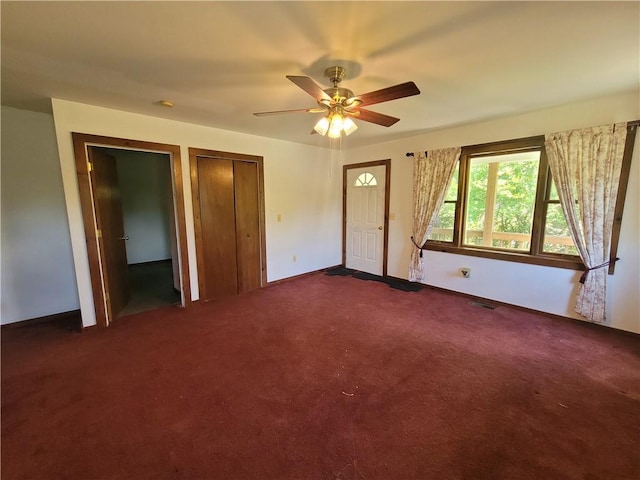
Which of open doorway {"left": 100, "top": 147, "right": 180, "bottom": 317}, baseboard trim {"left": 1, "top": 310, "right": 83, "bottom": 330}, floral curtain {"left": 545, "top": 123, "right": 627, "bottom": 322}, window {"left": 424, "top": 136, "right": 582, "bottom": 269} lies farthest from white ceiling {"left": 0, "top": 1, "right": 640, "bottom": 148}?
open doorway {"left": 100, "top": 147, "right": 180, "bottom": 317}

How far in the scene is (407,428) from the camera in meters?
1.72

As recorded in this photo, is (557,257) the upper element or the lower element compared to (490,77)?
lower

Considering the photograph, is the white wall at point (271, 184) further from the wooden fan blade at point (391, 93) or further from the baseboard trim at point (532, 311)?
the wooden fan blade at point (391, 93)

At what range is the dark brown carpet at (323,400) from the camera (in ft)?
4.89

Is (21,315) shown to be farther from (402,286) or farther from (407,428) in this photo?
(402,286)

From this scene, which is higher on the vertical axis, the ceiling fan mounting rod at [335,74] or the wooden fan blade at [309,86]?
the ceiling fan mounting rod at [335,74]

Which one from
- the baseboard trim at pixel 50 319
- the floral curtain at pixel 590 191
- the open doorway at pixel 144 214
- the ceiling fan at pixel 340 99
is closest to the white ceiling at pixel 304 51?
the ceiling fan at pixel 340 99

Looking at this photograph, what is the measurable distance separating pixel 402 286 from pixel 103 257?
4.09 metres

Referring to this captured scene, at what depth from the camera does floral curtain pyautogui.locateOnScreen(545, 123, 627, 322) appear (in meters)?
2.73

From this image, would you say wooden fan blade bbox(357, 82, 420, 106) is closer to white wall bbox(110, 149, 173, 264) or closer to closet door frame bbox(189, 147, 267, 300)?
closet door frame bbox(189, 147, 267, 300)

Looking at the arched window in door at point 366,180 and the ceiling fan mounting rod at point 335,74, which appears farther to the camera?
the arched window in door at point 366,180

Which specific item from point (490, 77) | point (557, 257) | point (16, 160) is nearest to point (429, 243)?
point (557, 257)

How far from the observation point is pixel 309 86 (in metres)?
1.81

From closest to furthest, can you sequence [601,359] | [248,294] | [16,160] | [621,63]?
[621,63] → [601,359] → [16,160] → [248,294]
